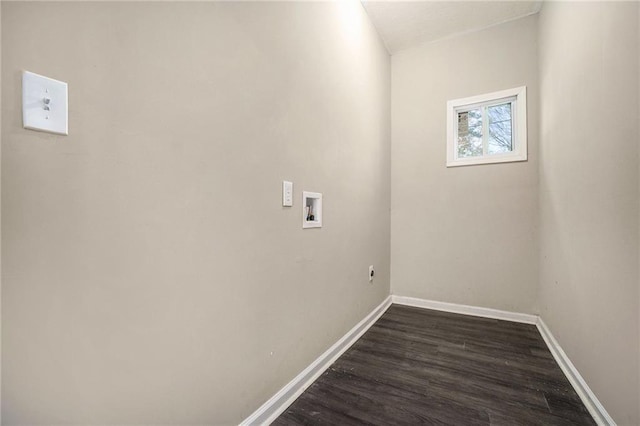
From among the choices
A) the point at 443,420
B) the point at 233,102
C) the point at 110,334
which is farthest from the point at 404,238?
the point at 110,334

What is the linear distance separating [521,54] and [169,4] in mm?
3076

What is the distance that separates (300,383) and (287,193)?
1.05 m

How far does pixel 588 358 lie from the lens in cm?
147

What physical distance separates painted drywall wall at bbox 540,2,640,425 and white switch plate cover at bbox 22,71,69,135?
1.86 m

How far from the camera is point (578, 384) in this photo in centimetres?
156

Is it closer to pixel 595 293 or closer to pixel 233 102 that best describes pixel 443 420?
pixel 595 293

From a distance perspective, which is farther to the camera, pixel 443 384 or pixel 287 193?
pixel 443 384

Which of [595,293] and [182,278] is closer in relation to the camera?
[182,278]

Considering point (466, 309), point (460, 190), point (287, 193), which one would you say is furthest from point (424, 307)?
point (287, 193)

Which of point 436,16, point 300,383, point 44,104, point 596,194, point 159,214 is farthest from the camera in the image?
point 436,16

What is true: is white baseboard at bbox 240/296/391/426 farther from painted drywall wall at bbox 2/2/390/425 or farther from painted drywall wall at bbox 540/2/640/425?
painted drywall wall at bbox 540/2/640/425

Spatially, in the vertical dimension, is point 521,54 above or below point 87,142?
above

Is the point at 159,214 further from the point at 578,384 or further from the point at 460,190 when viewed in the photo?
the point at 460,190

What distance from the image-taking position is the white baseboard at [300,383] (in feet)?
4.24
